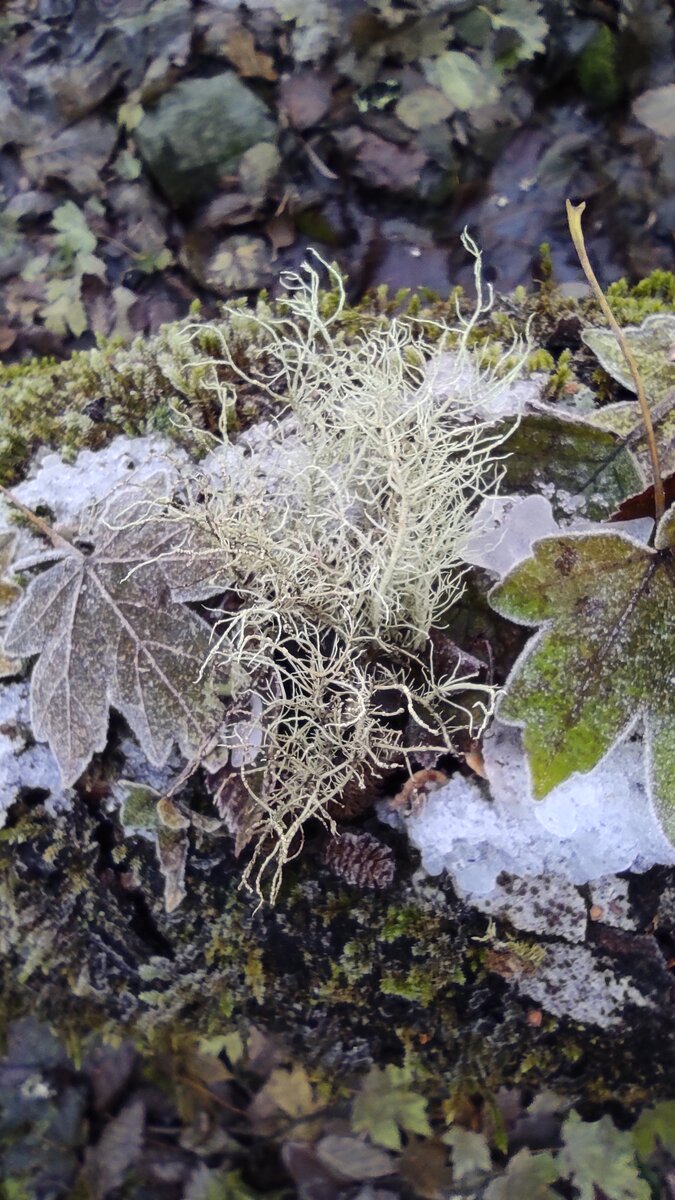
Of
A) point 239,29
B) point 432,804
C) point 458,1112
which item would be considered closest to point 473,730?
point 432,804

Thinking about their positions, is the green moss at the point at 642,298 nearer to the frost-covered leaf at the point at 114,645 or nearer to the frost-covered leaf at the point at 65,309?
the frost-covered leaf at the point at 114,645

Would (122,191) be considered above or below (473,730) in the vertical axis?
above

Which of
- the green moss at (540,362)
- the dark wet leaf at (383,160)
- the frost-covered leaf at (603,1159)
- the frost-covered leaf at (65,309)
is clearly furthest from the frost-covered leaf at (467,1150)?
the dark wet leaf at (383,160)

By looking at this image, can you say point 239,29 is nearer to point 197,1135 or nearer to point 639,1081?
point 639,1081

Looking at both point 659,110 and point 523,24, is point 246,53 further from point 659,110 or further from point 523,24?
point 659,110

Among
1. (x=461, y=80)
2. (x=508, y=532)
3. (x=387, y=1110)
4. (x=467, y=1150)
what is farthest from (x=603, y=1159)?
(x=461, y=80)

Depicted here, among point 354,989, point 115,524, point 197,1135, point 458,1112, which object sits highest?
point 115,524
